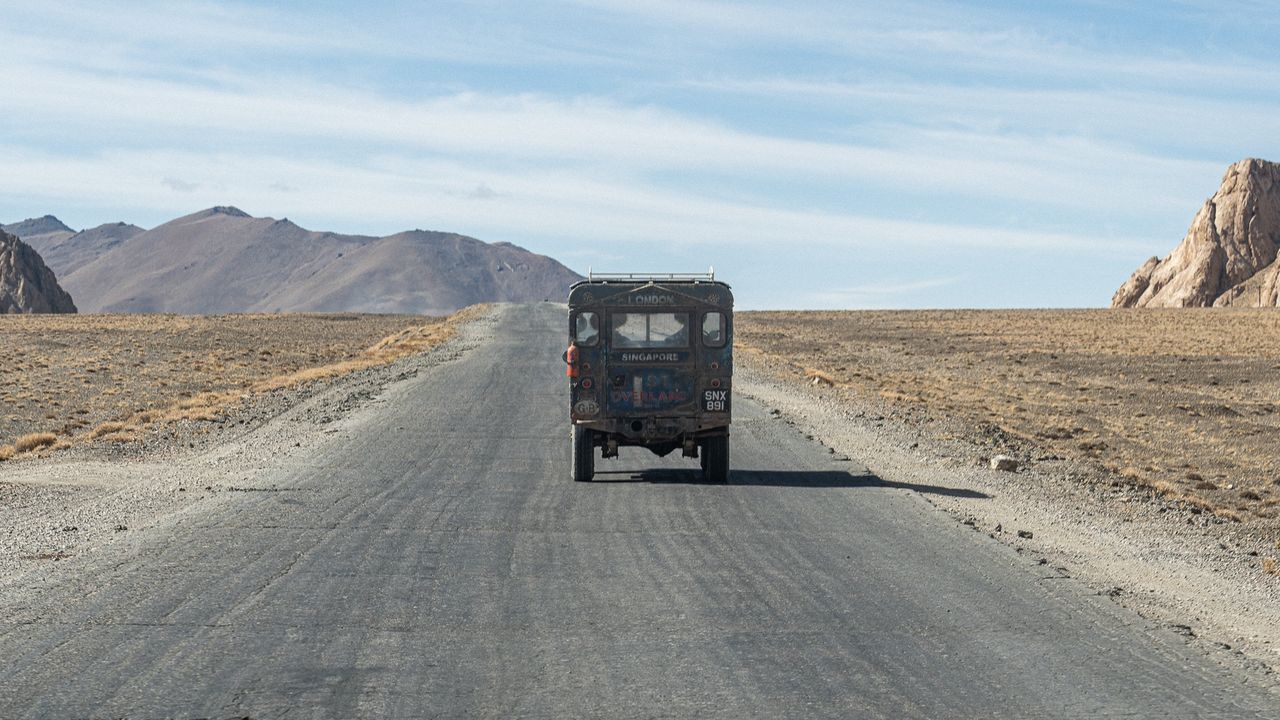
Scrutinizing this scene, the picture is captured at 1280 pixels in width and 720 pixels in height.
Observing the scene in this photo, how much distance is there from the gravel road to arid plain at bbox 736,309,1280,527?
7596 millimetres

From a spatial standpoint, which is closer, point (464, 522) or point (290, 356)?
point (464, 522)

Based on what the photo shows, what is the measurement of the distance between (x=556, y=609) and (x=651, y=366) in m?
8.54

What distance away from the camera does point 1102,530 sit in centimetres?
1580

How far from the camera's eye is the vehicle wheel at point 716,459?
18.6 metres

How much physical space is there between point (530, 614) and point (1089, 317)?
342 ft

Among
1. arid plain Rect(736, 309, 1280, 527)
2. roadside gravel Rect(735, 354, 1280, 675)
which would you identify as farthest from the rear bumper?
arid plain Rect(736, 309, 1280, 527)

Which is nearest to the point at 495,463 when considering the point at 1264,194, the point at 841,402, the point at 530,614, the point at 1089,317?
the point at 530,614

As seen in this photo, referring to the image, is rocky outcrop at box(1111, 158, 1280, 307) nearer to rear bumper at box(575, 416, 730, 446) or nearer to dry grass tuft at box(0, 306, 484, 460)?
dry grass tuft at box(0, 306, 484, 460)

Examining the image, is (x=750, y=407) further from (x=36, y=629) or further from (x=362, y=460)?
(x=36, y=629)

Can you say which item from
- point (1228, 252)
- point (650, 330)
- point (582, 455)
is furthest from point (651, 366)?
point (1228, 252)

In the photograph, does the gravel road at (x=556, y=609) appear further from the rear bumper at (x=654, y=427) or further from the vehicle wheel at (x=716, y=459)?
the rear bumper at (x=654, y=427)

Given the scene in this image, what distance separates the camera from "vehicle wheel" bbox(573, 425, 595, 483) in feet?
60.6

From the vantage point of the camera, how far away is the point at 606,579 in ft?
38.0

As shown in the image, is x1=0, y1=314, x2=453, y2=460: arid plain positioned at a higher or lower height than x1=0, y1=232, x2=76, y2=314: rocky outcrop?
lower
